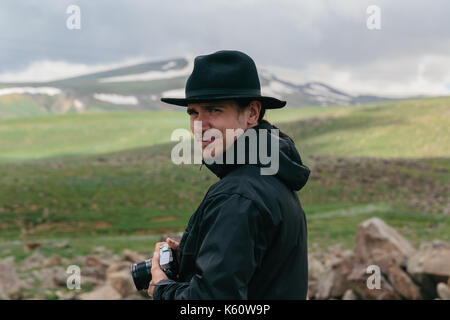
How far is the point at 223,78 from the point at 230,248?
984 mm

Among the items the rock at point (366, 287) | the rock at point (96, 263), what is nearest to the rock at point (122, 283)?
the rock at point (96, 263)

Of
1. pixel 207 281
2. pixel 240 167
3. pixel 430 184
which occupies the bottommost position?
pixel 430 184

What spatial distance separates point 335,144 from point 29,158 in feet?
125

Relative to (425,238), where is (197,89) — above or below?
above

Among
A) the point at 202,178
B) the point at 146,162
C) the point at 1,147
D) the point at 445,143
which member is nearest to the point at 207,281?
the point at 202,178

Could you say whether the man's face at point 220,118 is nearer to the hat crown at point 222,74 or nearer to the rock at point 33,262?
the hat crown at point 222,74

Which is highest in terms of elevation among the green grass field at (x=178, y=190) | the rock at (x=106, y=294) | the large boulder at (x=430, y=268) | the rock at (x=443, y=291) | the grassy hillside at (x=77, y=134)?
the grassy hillside at (x=77, y=134)

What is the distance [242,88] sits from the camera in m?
3.09

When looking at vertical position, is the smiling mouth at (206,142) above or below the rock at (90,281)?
above

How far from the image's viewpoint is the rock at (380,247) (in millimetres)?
11586

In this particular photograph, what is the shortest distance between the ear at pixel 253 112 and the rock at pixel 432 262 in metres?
8.73

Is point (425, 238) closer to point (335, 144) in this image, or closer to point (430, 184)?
point (430, 184)

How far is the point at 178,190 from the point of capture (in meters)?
40.2

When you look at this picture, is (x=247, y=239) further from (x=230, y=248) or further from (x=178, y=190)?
(x=178, y=190)
